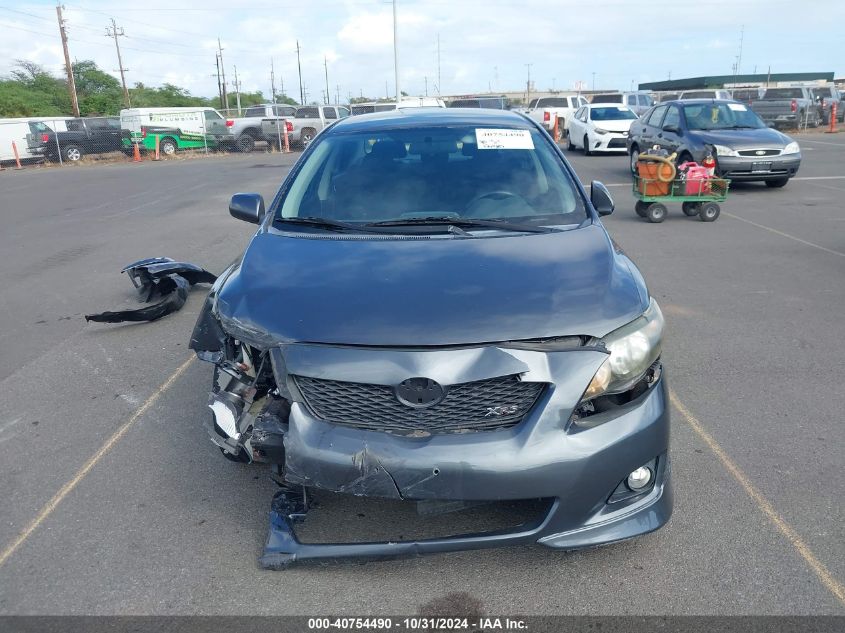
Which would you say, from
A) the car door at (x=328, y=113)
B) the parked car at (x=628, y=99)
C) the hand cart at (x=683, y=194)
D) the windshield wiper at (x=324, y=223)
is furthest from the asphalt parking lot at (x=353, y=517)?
the parked car at (x=628, y=99)

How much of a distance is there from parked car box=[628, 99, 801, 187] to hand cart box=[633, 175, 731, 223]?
6.40ft

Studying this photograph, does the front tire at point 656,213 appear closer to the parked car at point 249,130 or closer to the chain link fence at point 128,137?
the chain link fence at point 128,137

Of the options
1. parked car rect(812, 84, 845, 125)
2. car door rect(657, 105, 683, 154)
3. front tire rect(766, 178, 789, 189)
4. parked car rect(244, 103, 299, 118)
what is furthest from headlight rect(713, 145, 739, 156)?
parked car rect(812, 84, 845, 125)

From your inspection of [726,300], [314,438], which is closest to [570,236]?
[314,438]

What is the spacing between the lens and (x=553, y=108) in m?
30.2

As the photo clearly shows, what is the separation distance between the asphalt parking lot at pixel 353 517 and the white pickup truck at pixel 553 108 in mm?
21579

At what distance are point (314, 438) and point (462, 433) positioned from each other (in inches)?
21.3

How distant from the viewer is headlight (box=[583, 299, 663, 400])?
2.71 meters

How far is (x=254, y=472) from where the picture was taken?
147 inches

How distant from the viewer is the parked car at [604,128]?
852 inches

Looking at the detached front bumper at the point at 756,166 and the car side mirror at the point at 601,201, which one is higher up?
the car side mirror at the point at 601,201

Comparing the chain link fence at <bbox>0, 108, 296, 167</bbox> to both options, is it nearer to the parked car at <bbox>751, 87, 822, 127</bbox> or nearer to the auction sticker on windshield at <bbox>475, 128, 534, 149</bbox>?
the parked car at <bbox>751, 87, 822, 127</bbox>

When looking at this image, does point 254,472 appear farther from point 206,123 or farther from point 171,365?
point 206,123

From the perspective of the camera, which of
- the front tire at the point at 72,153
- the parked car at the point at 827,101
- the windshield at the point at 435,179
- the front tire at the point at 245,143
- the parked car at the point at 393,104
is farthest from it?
the parked car at the point at 827,101
